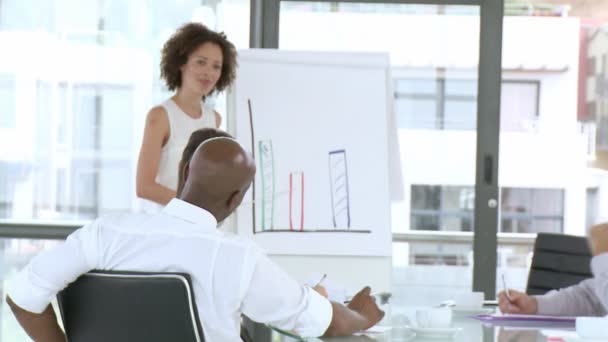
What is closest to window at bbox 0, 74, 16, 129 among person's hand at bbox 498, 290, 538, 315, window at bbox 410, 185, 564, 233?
window at bbox 410, 185, 564, 233

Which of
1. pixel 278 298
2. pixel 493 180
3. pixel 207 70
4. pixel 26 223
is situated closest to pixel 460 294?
pixel 278 298

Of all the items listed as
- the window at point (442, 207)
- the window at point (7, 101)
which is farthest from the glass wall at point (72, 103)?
the window at point (442, 207)

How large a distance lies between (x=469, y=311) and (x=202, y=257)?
127cm

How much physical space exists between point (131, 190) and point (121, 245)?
3404 mm

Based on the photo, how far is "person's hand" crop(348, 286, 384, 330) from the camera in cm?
211

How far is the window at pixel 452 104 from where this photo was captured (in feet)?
17.3

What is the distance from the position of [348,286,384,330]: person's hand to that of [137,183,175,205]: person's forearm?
1.73 metres

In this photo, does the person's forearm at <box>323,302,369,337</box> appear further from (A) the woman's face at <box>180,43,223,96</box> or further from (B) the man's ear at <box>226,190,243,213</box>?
(A) the woman's face at <box>180,43,223,96</box>

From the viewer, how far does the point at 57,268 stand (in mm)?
1680

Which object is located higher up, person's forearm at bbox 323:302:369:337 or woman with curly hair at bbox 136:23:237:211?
woman with curly hair at bbox 136:23:237:211

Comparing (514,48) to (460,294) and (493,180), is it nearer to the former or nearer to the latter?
(493,180)

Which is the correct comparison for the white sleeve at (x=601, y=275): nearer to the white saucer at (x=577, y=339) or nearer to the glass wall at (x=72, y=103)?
the white saucer at (x=577, y=339)

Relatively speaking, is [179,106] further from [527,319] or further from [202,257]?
[202,257]

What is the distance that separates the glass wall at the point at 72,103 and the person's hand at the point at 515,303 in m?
2.73
